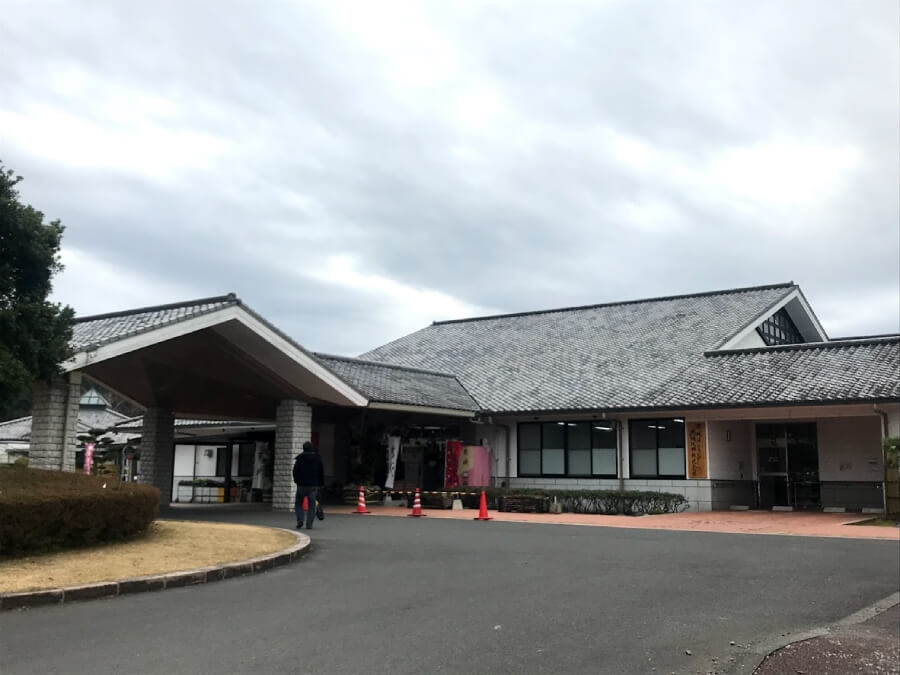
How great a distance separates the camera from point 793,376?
22.3m

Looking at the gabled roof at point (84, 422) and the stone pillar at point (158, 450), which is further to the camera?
the gabled roof at point (84, 422)

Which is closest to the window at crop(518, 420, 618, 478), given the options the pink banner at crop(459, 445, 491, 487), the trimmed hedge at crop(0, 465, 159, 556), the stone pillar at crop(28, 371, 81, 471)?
the pink banner at crop(459, 445, 491, 487)

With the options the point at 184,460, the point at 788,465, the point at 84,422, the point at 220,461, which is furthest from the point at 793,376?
the point at 84,422

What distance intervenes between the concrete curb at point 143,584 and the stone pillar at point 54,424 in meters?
6.42

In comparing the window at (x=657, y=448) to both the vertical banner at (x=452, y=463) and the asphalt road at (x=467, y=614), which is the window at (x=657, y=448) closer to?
the vertical banner at (x=452, y=463)

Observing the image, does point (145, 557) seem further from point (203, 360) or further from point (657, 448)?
point (657, 448)

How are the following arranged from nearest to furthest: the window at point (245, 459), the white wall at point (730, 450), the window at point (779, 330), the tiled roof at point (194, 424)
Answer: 1. the white wall at point (730, 450)
2. the tiled roof at point (194, 424)
3. the window at point (779, 330)
4. the window at point (245, 459)

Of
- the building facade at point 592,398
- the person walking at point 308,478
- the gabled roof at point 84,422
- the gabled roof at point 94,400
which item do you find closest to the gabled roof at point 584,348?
the building facade at point 592,398

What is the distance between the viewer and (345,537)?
14.4 metres

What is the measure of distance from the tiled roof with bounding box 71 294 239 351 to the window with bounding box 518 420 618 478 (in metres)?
11.4

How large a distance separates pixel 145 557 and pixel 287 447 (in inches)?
432

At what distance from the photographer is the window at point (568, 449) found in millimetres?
24688

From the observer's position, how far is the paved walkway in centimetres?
1647

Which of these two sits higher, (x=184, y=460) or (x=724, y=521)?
(x=184, y=460)
